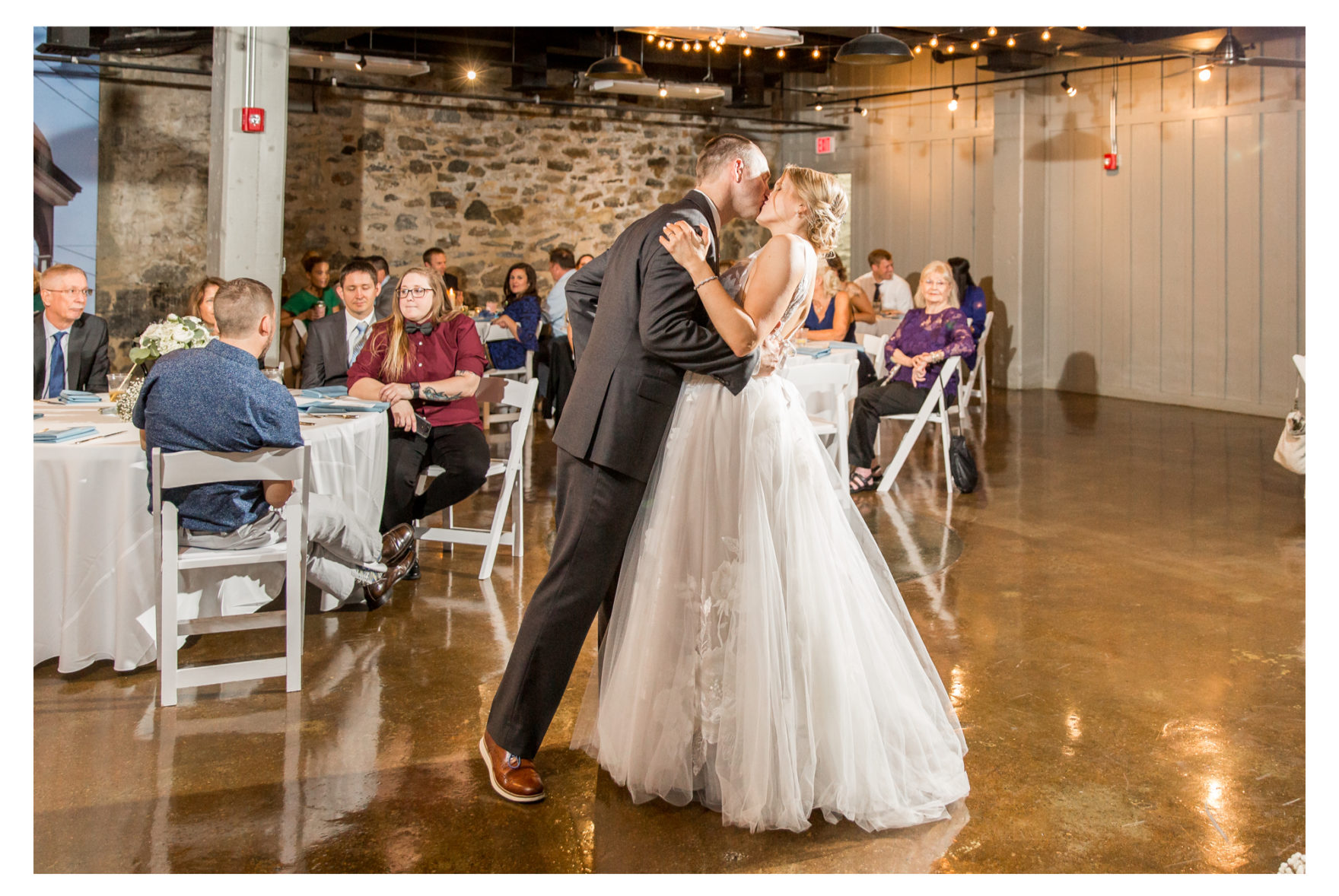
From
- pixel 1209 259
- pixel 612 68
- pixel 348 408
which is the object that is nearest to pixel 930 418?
pixel 348 408

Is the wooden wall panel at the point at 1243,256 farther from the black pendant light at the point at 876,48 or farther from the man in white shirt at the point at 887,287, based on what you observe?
the black pendant light at the point at 876,48

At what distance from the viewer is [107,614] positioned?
357 cm

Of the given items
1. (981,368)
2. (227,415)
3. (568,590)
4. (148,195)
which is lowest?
(568,590)

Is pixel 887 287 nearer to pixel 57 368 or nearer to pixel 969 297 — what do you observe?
pixel 969 297

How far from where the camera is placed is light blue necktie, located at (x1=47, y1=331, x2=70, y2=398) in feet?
16.6

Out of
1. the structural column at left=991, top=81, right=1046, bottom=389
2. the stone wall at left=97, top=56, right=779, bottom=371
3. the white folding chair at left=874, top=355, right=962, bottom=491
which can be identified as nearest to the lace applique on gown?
the white folding chair at left=874, top=355, right=962, bottom=491

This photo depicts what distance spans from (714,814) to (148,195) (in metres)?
9.23

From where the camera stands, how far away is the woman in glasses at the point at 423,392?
4.69 metres

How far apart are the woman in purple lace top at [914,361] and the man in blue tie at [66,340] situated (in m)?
4.00

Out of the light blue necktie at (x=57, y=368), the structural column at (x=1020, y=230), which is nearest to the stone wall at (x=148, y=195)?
the light blue necktie at (x=57, y=368)

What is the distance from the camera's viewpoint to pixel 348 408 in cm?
448

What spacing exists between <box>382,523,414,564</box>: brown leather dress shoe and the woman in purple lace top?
2958mm

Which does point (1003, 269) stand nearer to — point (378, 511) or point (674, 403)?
point (378, 511)
